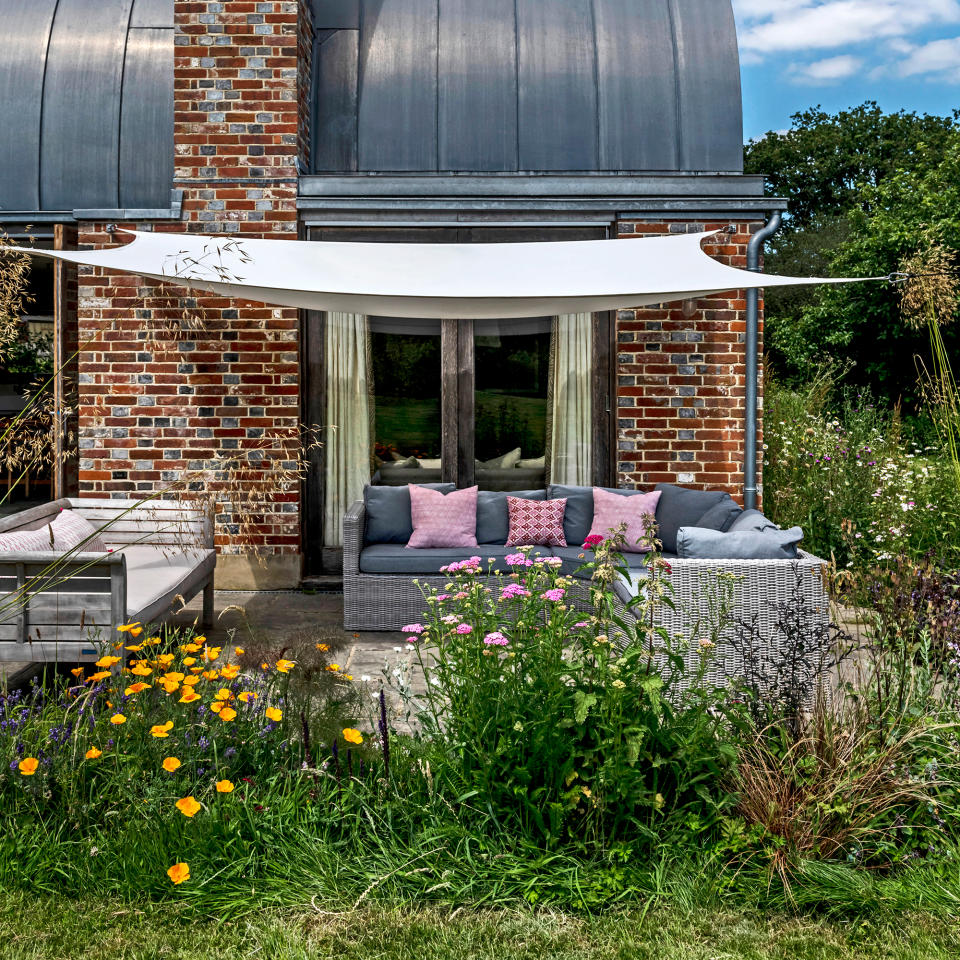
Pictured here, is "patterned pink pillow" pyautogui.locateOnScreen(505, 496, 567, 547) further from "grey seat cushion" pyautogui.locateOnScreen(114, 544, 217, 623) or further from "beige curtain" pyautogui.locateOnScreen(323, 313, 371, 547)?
"grey seat cushion" pyautogui.locateOnScreen(114, 544, 217, 623)

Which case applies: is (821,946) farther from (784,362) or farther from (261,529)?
(784,362)

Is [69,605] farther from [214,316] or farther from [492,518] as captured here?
[214,316]

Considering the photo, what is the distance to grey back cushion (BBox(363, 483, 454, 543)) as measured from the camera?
6.21 metres

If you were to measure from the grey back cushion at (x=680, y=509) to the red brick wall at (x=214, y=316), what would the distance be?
107 inches

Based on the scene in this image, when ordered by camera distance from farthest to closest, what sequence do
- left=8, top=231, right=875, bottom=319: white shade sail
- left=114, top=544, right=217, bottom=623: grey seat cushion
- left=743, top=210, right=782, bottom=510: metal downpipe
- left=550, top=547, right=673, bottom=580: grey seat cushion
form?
1. left=743, top=210, right=782, bottom=510: metal downpipe
2. left=550, top=547, right=673, bottom=580: grey seat cushion
3. left=8, top=231, right=875, bottom=319: white shade sail
4. left=114, top=544, right=217, bottom=623: grey seat cushion

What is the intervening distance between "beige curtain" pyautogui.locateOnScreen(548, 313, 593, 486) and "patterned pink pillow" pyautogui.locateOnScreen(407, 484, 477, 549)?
3.04ft

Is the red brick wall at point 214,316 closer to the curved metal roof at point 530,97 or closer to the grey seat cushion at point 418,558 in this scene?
the curved metal roof at point 530,97

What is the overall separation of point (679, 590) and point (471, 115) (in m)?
4.78

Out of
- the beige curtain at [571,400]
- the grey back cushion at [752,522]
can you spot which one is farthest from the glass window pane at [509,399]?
the grey back cushion at [752,522]

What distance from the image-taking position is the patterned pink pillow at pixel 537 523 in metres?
6.21

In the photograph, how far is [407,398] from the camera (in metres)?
6.93

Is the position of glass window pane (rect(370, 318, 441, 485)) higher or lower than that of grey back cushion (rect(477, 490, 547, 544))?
higher

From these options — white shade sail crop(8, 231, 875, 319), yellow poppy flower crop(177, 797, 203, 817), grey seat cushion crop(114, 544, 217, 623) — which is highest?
white shade sail crop(8, 231, 875, 319)

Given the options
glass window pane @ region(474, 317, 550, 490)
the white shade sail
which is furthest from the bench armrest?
glass window pane @ region(474, 317, 550, 490)
